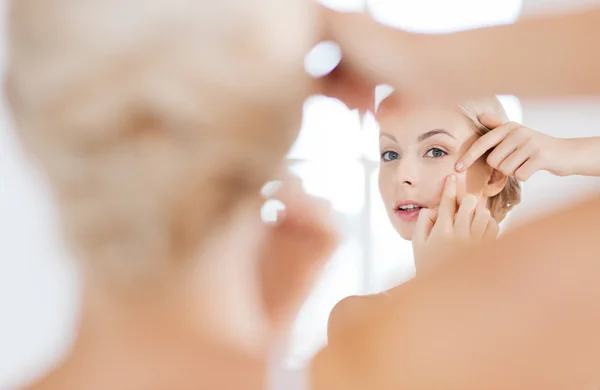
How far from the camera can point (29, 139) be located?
1.35 feet

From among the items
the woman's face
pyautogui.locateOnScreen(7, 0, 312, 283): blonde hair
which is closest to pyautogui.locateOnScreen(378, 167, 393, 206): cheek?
the woman's face

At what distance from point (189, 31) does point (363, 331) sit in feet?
0.85

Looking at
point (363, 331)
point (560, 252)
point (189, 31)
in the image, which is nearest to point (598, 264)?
point (560, 252)

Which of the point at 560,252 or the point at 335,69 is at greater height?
the point at 335,69

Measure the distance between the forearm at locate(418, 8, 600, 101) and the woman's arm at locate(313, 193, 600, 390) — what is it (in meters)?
0.15

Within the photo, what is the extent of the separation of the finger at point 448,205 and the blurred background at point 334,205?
4 cm

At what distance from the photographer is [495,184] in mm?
461

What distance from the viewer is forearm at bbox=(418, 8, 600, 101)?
0.46 metres

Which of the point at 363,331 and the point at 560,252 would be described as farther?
the point at 363,331

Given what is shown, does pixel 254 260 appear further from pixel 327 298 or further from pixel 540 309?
pixel 540 309

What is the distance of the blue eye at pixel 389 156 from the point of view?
473 mm

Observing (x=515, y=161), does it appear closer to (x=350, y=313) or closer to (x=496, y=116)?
(x=496, y=116)

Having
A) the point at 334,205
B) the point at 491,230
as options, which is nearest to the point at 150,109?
the point at 334,205

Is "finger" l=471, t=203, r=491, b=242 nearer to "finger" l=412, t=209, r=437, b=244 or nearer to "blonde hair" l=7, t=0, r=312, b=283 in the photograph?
"finger" l=412, t=209, r=437, b=244
